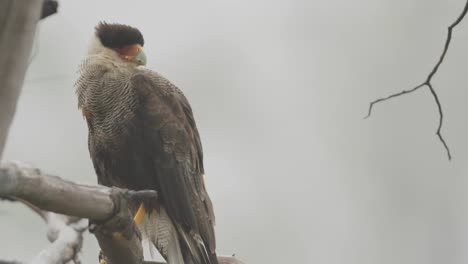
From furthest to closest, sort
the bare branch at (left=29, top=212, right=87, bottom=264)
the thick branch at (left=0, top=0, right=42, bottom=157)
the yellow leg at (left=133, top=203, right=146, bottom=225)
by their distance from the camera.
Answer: the yellow leg at (left=133, top=203, right=146, bottom=225)
the bare branch at (left=29, top=212, right=87, bottom=264)
the thick branch at (left=0, top=0, right=42, bottom=157)

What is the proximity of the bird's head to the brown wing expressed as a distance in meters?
0.20

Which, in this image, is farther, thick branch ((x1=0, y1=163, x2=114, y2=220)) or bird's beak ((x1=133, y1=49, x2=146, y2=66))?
bird's beak ((x1=133, y1=49, x2=146, y2=66))

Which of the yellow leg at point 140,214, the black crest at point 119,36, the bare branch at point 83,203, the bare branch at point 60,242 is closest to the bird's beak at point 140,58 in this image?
the black crest at point 119,36

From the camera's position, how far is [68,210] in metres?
2.30

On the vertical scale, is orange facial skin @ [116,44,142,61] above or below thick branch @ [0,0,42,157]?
below

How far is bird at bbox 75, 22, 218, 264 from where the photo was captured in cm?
443

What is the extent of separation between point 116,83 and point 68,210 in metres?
2.56

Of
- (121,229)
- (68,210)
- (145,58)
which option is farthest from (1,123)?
(145,58)

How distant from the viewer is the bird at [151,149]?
443cm

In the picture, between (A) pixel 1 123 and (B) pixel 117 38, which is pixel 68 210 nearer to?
(A) pixel 1 123

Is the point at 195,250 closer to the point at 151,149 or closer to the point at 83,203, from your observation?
the point at 151,149

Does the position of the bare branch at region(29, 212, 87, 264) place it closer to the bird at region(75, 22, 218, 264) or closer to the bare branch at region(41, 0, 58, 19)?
the bird at region(75, 22, 218, 264)

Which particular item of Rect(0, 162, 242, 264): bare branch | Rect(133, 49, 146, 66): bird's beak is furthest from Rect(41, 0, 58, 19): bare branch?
Rect(133, 49, 146, 66): bird's beak

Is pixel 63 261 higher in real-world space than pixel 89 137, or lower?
lower
